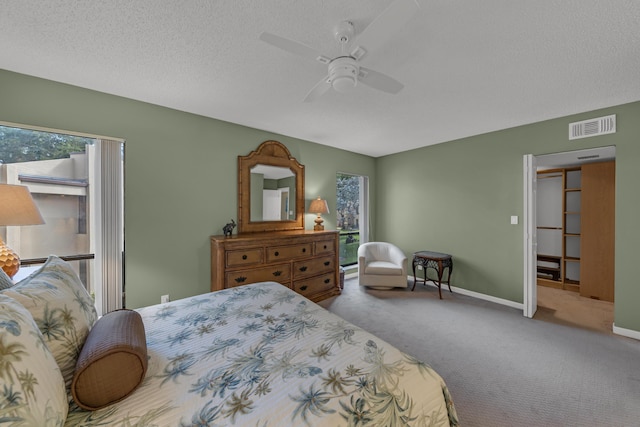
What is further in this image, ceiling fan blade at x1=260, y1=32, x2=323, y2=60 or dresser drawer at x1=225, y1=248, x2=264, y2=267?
dresser drawer at x1=225, y1=248, x2=264, y2=267

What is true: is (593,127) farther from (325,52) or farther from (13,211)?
(13,211)

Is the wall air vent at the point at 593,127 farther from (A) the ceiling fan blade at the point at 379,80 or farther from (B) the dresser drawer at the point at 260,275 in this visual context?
(B) the dresser drawer at the point at 260,275

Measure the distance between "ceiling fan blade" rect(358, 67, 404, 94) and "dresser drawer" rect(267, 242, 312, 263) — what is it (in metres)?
2.22

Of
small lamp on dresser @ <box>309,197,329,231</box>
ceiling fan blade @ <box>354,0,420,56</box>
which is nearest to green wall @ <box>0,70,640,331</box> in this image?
small lamp on dresser @ <box>309,197,329,231</box>

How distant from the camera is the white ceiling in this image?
1.47 meters

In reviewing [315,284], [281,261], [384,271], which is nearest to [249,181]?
[281,261]

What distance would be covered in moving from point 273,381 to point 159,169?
272 cm

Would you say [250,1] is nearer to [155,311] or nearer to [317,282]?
[155,311]

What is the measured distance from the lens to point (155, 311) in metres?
1.66

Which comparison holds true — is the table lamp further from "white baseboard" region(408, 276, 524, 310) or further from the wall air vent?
the wall air vent

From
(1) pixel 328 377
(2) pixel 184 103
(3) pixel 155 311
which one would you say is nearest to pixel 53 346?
(3) pixel 155 311

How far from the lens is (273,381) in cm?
99

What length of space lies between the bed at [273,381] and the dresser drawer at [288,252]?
5.50 ft

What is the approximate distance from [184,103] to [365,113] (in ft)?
6.77
